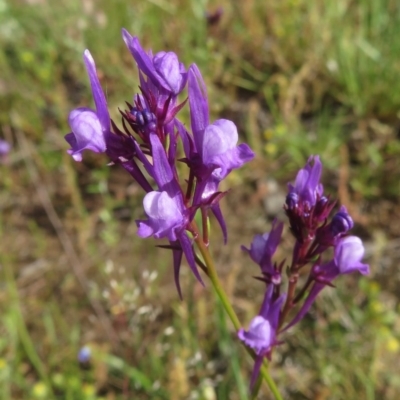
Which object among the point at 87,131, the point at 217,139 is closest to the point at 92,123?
the point at 87,131

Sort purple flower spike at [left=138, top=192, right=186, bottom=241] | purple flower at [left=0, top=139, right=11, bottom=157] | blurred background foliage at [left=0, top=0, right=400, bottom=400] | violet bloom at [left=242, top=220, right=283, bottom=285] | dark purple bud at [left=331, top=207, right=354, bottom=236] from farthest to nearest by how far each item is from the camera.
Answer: purple flower at [left=0, top=139, right=11, bottom=157] → blurred background foliage at [left=0, top=0, right=400, bottom=400] → violet bloom at [left=242, top=220, right=283, bottom=285] → dark purple bud at [left=331, top=207, right=354, bottom=236] → purple flower spike at [left=138, top=192, right=186, bottom=241]

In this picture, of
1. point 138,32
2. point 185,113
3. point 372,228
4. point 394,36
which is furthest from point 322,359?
point 138,32

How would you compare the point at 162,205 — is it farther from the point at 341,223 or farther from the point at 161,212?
the point at 341,223

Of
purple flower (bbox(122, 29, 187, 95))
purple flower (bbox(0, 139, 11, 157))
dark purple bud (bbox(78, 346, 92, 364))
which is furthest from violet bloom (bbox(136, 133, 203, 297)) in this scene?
purple flower (bbox(0, 139, 11, 157))

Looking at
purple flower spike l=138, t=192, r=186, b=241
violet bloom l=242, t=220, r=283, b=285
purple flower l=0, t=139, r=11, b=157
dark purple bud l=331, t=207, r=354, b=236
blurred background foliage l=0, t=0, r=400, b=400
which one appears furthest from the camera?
purple flower l=0, t=139, r=11, b=157

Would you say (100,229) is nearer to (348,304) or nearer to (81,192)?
(81,192)

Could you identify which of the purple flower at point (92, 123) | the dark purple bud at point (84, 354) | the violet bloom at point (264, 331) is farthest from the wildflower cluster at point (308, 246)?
the dark purple bud at point (84, 354)

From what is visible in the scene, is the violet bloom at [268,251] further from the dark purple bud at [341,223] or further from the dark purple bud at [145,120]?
the dark purple bud at [145,120]

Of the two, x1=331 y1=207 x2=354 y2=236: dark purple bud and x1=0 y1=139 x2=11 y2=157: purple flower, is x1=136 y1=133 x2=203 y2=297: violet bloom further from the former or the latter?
x1=0 y1=139 x2=11 y2=157: purple flower
